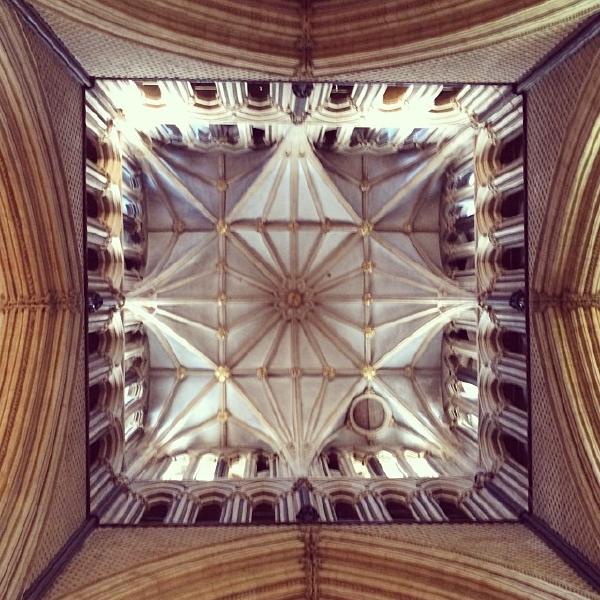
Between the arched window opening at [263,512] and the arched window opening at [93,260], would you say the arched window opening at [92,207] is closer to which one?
the arched window opening at [93,260]

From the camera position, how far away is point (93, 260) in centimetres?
1328

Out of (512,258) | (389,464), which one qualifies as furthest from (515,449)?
(389,464)

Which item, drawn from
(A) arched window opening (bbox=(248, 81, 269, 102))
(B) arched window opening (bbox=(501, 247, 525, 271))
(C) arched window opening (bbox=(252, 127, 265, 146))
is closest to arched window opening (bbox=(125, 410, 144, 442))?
(C) arched window opening (bbox=(252, 127, 265, 146))

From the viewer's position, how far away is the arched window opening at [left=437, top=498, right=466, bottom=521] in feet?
44.0

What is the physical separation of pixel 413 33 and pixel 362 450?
13260 mm

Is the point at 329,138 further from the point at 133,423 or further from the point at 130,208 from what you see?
the point at 133,423

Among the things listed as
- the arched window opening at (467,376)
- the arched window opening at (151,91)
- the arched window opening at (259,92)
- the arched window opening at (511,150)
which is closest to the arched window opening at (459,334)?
the arched window opening at (467,376)

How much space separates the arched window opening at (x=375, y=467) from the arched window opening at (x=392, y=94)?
9955mm

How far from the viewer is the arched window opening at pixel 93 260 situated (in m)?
13.0

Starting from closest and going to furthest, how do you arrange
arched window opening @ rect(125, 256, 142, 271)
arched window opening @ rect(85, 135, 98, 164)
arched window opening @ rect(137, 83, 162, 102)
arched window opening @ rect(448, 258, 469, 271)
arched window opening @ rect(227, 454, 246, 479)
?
arched window opening @ rect(85, 135, 98, 164)
arched window opening @ rect(137, 83, 162, 102)
arched window opening @ rect(227, 454, 246, 479)
arched window opening @ rect(125, 256, 142, 271)
arched window opening @ rect(448, 258, 469, 271)

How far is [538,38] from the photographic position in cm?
911

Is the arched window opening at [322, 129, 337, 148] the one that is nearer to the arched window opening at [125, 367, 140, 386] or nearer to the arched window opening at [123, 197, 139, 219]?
the arched window opening at [123, 197, 139, 219]

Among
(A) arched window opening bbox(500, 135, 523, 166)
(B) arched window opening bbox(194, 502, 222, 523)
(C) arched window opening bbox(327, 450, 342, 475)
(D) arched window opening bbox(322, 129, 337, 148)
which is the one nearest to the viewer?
(A) arched window opening bbox(500, 135, 523, 166)

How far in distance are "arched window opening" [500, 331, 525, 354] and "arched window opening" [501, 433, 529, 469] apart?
2.03 m
